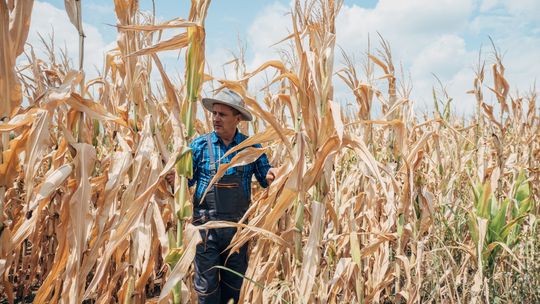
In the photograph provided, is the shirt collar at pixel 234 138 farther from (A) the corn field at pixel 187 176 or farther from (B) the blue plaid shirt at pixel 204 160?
(A) the corn field at pixel 187 176

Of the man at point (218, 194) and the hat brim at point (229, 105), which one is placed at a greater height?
the hat brim at point (229, 105)

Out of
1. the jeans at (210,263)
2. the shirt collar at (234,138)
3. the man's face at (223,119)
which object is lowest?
the jeans at (210,263)

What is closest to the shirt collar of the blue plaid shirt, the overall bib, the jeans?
the blue plaid shirt

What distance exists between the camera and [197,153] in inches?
104

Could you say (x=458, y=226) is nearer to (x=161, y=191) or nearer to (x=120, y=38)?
(x=161, y=191)

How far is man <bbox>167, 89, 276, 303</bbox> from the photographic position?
254cm

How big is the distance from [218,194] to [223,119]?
47cm

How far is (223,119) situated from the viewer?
2.61 meters

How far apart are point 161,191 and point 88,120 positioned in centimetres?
78

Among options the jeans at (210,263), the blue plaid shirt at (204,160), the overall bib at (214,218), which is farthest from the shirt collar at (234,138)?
the jeans at (210,263)

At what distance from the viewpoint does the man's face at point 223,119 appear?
261 cm

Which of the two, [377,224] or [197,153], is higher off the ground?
[197,153]

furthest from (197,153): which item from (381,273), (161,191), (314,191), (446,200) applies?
(446,200)

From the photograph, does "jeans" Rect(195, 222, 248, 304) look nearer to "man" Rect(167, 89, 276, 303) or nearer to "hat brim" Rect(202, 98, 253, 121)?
"man" Rect(167, 89, 276, 303)
